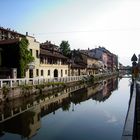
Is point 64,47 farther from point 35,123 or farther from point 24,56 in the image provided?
point 35,123

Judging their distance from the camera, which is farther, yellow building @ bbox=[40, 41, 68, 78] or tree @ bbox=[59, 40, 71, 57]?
tree @ bbox=[59, 40, 71, 57]

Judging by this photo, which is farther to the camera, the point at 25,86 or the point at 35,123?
the point at 25,86

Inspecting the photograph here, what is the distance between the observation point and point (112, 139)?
1324cm

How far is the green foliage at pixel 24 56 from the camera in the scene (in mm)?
36969

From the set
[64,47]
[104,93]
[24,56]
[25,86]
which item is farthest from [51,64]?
[64,47]

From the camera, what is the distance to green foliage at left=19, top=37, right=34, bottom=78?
3697 centimetres

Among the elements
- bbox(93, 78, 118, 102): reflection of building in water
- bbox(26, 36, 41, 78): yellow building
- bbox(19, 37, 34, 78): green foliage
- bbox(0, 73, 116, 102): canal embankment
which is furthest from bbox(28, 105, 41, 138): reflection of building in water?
bbox(26, 36, 41, 78): yellow building

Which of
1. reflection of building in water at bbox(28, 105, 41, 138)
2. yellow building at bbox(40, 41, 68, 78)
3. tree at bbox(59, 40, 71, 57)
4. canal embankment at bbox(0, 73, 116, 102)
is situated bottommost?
reflection of building in water at bbox(28, 105, 41, 138)

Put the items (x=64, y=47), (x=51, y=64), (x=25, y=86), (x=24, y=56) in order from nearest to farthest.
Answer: (x=25, y=86) → (x=24, y=56) → (x=51, y=64) → (x=64, y=47)

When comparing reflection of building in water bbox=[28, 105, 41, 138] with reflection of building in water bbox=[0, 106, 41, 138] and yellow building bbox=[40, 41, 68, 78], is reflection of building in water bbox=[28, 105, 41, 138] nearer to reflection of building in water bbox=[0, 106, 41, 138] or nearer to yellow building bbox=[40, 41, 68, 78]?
reflection of building in water bbox=[0, 106, 41, 138]

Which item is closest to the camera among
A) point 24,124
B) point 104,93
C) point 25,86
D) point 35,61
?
point 24,124

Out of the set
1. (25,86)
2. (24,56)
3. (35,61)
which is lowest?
(25,86)

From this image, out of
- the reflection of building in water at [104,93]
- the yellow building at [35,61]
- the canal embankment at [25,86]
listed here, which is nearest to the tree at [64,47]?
the reflection of building in water at [104,93]

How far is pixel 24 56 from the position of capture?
37719mm
